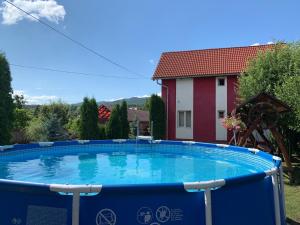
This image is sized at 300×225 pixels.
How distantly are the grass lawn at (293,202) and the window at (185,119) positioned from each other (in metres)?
16.1

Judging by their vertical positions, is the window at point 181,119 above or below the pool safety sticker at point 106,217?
above

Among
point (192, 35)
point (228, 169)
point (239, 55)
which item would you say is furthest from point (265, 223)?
point (239, 55)

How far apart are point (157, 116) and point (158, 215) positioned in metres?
22.9

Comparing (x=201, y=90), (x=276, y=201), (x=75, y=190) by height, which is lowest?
(x=276, y=201)

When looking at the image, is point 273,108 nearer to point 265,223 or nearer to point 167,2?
point 265,223

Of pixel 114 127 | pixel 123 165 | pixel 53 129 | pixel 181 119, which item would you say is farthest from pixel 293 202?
pixel 181 119

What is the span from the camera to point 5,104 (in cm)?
1652

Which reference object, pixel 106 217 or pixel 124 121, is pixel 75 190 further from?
pixel 124 121

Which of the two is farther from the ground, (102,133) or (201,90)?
(201,90)

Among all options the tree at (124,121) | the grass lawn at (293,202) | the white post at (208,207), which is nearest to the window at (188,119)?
the tree at (124,121)

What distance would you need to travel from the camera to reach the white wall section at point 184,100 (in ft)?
90.6

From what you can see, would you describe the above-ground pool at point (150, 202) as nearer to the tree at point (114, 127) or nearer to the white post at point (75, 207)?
the white post at point (75, 207)

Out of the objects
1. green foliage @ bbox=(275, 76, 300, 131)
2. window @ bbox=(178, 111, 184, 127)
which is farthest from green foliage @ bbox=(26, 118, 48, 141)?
green foliage @ bbox=(275, 76, 300, 131)

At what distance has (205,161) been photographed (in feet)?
44.3
